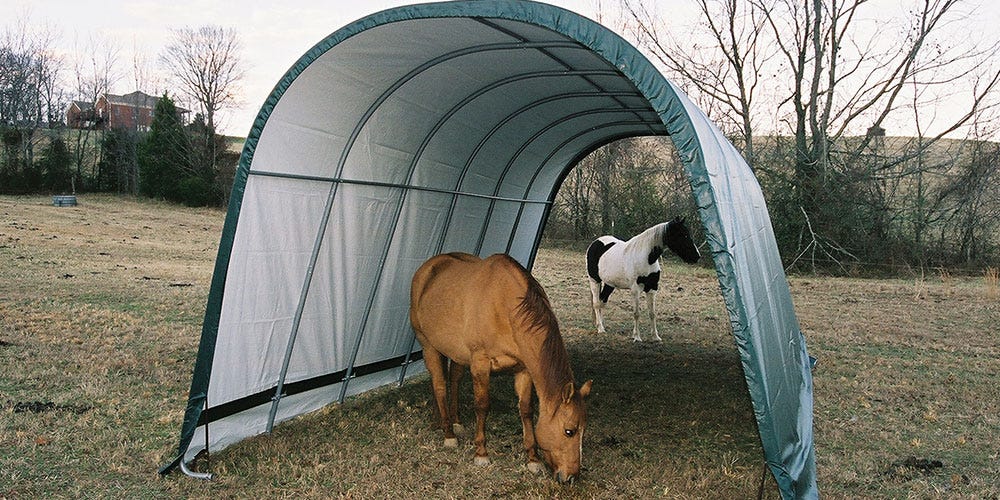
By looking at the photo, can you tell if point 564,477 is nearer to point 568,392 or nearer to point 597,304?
point 568,392

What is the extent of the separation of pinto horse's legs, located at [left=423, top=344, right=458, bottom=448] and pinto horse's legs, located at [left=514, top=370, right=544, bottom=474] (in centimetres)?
78

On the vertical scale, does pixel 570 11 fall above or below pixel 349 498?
above

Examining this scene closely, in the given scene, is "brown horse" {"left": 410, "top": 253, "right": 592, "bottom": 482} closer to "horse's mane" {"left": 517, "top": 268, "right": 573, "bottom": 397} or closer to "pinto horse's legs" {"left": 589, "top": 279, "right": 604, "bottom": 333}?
"horse's mane" {"left": 517, "top": 268, "right": 573, "bottom": 397}

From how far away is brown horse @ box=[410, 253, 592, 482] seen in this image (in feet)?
13.8

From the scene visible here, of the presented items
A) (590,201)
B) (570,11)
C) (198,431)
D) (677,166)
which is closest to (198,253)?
(590,201)

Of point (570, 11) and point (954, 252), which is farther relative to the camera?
point (954, 252)

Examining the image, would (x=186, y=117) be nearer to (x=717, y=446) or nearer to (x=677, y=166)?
(x=677, y=166)

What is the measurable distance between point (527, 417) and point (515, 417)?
1436 millimetres

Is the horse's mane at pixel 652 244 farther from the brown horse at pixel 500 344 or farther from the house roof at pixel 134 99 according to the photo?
the house roof at pixel 134 99

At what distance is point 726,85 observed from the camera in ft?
70.5

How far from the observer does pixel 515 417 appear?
20.1ft

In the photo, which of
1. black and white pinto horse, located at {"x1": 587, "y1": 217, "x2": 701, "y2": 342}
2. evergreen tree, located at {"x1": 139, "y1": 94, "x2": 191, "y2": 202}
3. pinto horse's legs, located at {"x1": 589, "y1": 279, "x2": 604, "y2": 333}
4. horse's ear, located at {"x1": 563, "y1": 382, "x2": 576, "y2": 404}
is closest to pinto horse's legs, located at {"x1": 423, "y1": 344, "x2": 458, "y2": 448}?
horse's ear, located at {"x1": 563, "y1": 382, "x2": 576, "y2": 404}

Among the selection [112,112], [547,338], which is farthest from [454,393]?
[112,112]

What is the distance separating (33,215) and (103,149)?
426 inches
